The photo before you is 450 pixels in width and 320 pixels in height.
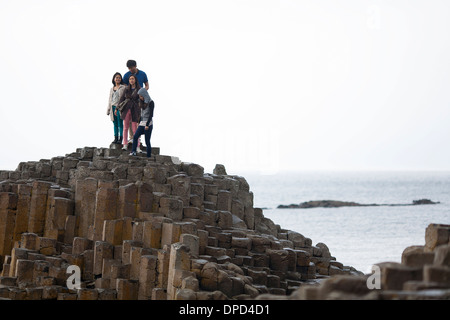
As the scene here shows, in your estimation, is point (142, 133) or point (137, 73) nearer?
point (142, 133)

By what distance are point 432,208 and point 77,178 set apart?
181 ft

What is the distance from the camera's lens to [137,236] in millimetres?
18500

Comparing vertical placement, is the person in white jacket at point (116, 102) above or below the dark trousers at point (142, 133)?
above

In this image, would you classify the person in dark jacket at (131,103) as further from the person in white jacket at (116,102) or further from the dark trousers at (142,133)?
the dark trousers at (142,133)

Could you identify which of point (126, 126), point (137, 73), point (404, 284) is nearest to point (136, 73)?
point (137, 73)

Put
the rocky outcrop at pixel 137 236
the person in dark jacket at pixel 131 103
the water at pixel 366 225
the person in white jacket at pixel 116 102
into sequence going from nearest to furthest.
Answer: the rocky outcrop at pixel 137 236 < the person in dark jacket at pixel 131 103 < the person in white jacket at pixel 116 102 < the water at pixel 366 225

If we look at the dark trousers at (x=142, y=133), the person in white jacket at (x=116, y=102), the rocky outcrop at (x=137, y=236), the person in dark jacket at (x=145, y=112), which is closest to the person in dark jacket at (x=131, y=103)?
the person in white jacket at (x=116, y=102)

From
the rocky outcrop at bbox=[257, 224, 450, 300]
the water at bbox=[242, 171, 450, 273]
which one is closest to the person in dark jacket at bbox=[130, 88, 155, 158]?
the rocky outcrop at bbox=[257, 224, 450, 300]

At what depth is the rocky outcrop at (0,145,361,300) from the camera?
55.9 feet

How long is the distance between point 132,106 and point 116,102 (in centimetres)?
50

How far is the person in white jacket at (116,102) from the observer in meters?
21.5

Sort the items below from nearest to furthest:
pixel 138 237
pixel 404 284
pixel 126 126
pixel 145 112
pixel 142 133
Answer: pixel 404 284 → pixel 138 237 → pixel 145 112 → pixel 142 133 → pixel 126 126

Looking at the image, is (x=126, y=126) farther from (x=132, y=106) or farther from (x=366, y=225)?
(x=366, y=225)
